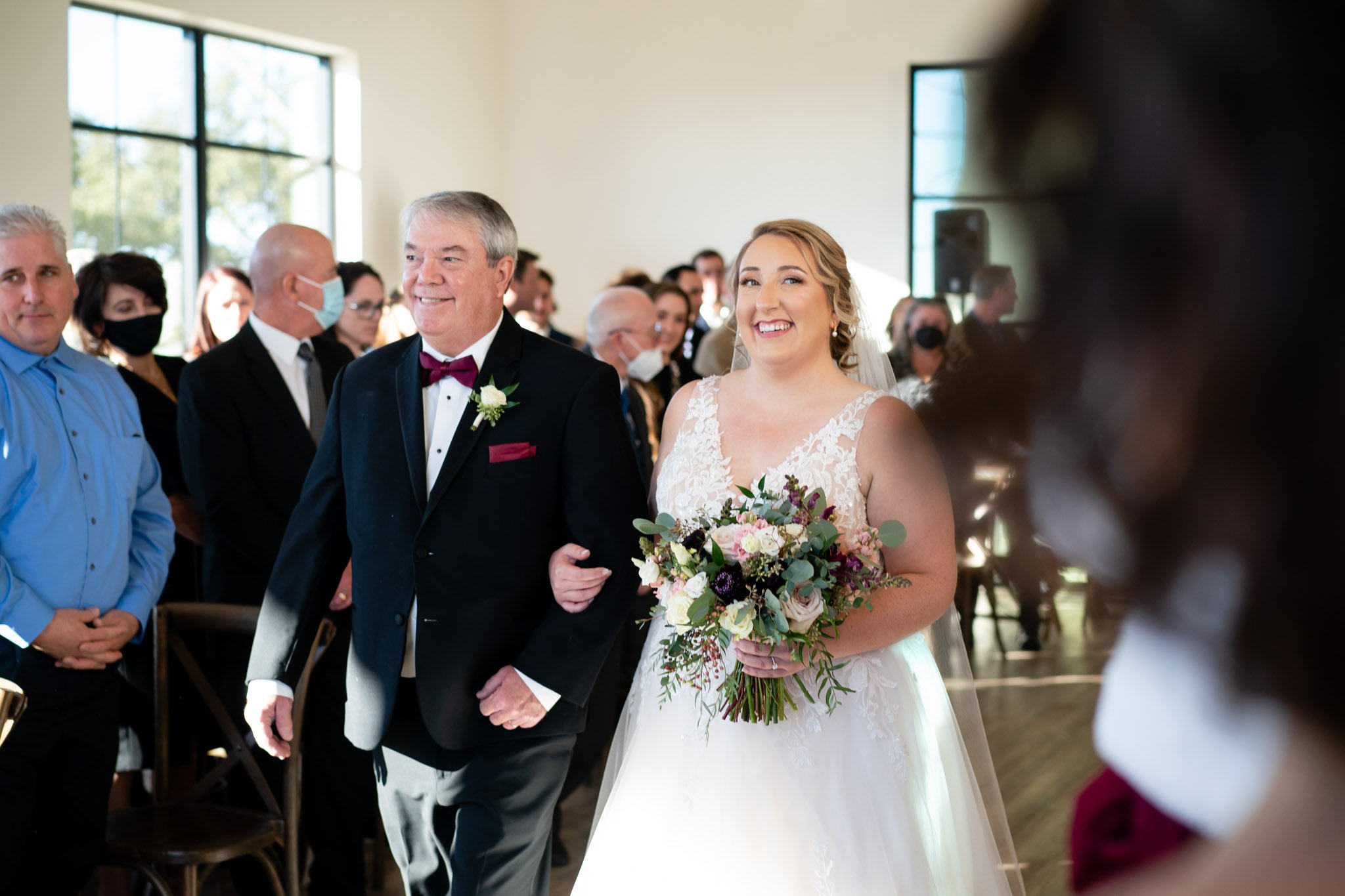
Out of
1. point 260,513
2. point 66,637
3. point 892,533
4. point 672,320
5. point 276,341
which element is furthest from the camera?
point 672,320

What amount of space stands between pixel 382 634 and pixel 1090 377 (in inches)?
98.4

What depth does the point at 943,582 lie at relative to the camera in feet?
8.21

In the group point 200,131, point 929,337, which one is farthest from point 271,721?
point 200,131

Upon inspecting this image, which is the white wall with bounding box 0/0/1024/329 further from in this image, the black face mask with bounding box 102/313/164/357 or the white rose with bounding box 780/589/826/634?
the white rose with bounding box 780/589/826/634

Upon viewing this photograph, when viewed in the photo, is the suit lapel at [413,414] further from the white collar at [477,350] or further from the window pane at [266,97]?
the window pane at [266,97]

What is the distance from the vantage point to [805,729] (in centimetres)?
254

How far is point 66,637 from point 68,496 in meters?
0.36

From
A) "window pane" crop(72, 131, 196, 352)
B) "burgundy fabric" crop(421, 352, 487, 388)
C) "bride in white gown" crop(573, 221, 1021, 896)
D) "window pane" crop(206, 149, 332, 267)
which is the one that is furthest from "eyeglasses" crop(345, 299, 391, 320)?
"window pane" crop(206, 149, 332, 267)

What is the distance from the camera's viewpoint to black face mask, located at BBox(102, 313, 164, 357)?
4387 mm

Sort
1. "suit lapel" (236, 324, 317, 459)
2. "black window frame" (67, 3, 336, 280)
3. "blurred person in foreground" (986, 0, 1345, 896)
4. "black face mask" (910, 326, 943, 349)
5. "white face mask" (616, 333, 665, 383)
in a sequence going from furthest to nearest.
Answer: "black window frame" (67, 3, 336, 280) < "white face mask" (616, 333, 665, 383) < "suit lapel" (236, 324, 317, 459) < "black face mask" (910, 326, 943, 349) < "blurred person in foreground" (986, 0, 1345, 896)

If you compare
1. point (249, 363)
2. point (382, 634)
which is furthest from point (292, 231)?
point (382, 634)

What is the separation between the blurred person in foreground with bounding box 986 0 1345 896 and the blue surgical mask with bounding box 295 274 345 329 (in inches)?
163

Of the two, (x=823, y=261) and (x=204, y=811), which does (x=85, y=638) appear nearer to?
(x=204, y=811)

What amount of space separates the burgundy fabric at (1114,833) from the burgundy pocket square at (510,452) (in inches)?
90.3
